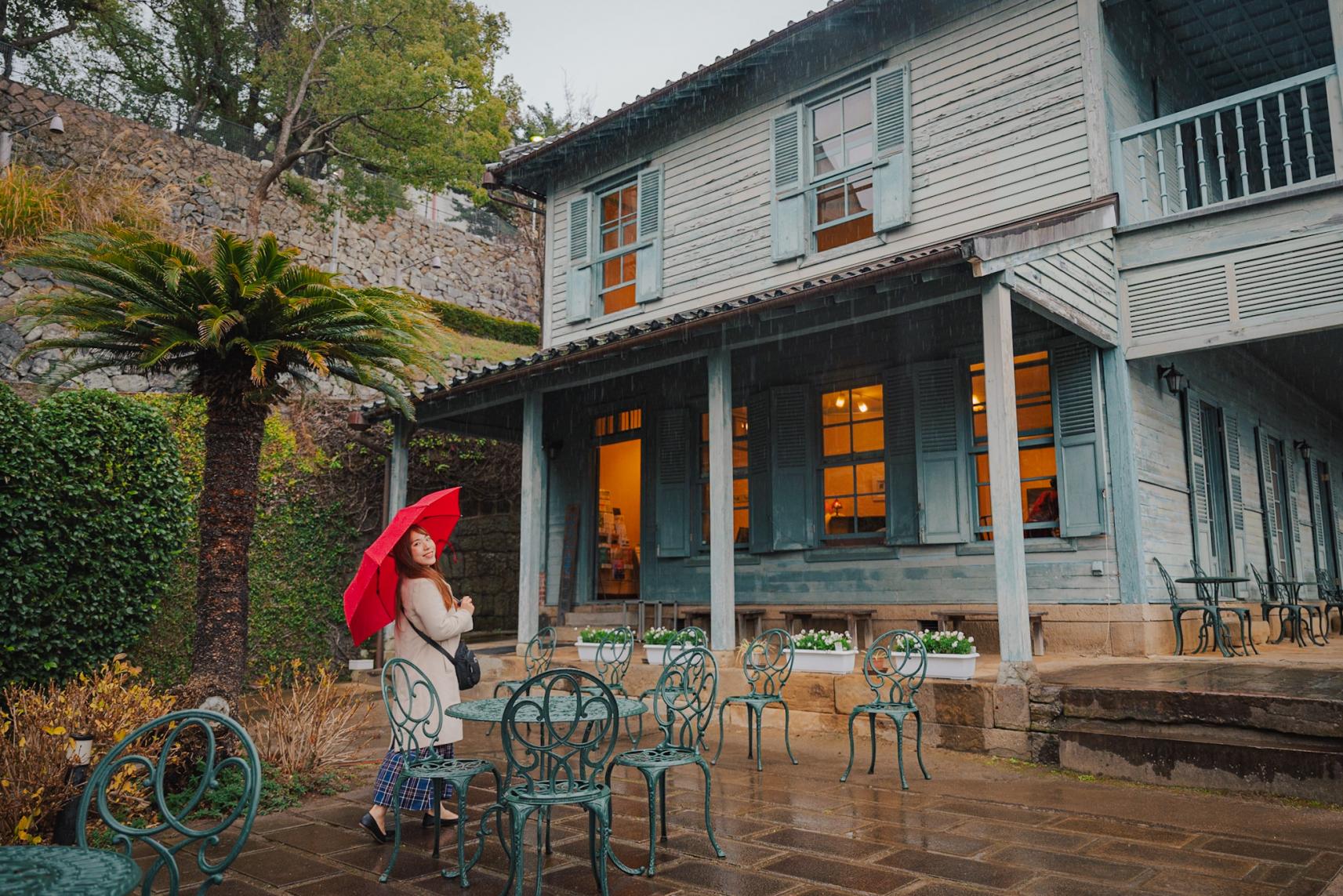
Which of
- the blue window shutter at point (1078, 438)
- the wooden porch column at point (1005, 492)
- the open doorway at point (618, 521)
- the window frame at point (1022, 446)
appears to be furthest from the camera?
the open doorway at point (618, 521)

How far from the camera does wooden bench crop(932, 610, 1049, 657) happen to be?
26.2 ft

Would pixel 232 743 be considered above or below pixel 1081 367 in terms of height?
below

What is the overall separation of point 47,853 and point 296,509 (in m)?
8.85

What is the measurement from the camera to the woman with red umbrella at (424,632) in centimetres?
451

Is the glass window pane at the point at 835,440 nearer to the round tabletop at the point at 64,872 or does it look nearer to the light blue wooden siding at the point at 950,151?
the light blue wooden siding at the point at 950,151

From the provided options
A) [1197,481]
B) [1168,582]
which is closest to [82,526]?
[1168,582]

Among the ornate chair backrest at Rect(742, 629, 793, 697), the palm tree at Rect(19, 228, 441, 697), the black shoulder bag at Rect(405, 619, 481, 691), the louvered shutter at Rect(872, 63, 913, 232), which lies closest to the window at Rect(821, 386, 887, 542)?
the louvered shutter at Rect(872, 63, 913, 232)

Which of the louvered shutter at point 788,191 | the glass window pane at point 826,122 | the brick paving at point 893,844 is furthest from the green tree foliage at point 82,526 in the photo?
the glass window pane at point 826,122

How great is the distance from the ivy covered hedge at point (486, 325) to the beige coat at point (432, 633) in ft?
52.0

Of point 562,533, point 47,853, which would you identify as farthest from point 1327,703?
point 562,533

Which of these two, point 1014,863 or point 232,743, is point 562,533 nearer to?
point 232,743

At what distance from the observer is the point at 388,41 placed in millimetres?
17844

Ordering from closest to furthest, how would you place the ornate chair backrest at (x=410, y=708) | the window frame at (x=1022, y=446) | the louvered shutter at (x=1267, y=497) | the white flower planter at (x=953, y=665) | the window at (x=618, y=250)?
the ornate chair backrest at (x=410, y=708)
the white flower planter at (x=953, y=665)
the window frame at (x=1022, y=446)
the louvered shutter at (x=1267, y=497)
the window at (x=618, y=250)

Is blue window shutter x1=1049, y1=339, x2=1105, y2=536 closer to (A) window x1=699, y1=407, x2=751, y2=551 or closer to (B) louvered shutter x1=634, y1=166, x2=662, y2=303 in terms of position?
(A) window x1=699, y1=407, x2=751, y2=551
